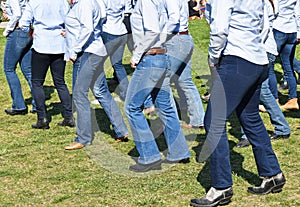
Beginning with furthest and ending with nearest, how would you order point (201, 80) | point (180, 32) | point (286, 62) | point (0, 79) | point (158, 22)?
1. point (0, 79)
2. point (201, 80)
3. point (286, 62)
4. point (180, 32)
5. point (158, 22)

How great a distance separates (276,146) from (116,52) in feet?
10.4

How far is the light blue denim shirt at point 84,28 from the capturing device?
284 inches

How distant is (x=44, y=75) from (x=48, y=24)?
678 mm

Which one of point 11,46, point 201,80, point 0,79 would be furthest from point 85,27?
point 0,79

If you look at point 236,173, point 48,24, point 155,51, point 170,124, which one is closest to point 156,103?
point 170,124

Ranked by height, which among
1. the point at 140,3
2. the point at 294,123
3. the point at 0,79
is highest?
the point at 140,3

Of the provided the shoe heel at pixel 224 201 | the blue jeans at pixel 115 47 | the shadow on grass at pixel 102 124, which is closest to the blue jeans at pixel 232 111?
the shoe heel at pixel 224 201

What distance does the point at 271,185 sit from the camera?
596 cm

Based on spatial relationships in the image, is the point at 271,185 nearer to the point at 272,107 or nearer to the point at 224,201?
the point at 224,201

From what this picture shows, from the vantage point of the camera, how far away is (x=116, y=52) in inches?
379

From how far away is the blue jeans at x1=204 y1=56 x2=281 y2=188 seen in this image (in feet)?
18.1

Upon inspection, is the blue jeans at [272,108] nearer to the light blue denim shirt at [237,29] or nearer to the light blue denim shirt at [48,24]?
the light blue denim shirt at [237,29]

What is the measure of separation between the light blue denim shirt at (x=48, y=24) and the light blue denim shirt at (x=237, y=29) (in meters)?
3.22

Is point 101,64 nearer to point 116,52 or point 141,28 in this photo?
point 141,28
